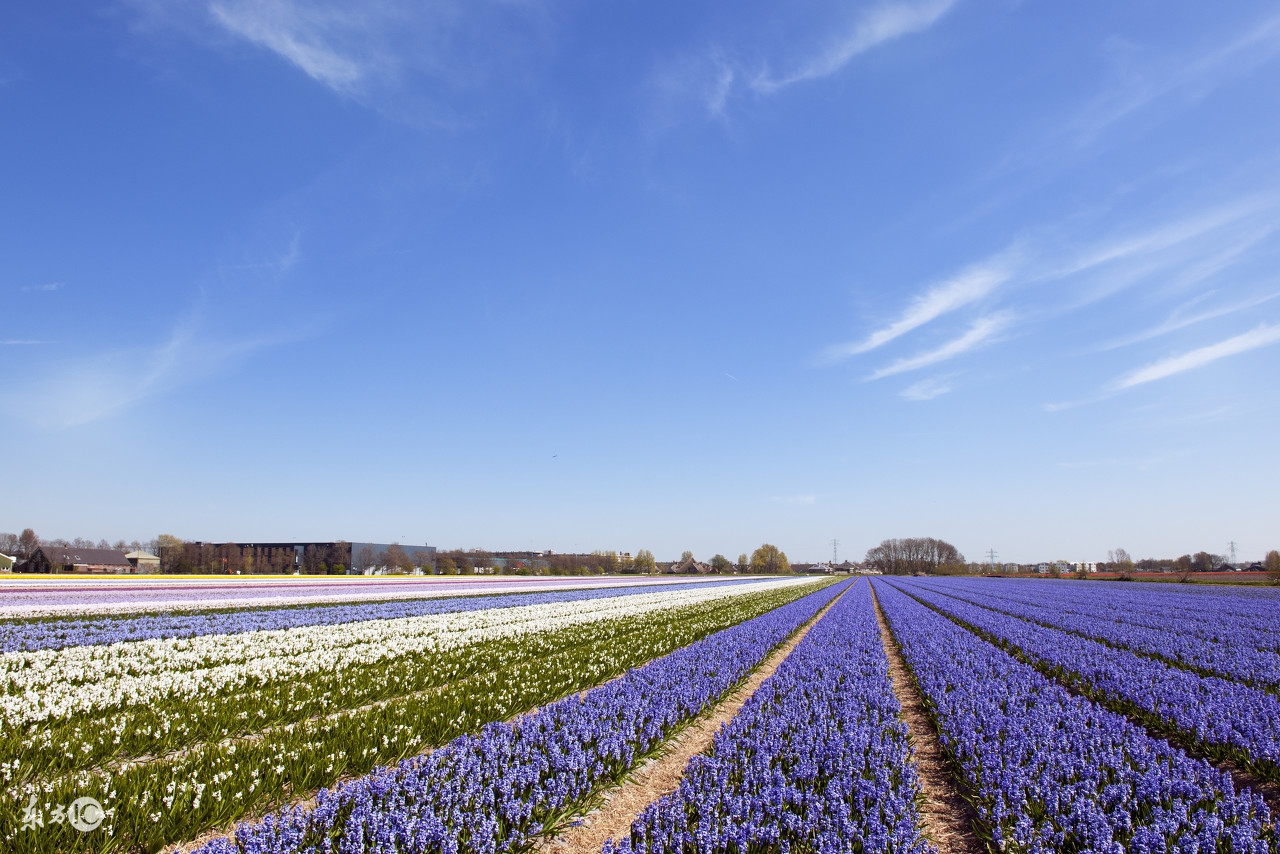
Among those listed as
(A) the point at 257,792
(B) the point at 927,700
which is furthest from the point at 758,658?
(A) the point at 257,792

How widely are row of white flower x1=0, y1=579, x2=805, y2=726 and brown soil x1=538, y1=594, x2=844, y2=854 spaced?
7.19 m

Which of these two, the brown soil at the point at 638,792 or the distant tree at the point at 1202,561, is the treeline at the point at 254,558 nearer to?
the brown soil at the point at 638,792

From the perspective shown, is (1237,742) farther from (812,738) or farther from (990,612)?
(990,612)

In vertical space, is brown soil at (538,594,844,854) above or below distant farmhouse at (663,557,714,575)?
above

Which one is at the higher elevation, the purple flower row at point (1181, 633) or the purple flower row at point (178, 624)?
the purple flower row at point (178, 624)

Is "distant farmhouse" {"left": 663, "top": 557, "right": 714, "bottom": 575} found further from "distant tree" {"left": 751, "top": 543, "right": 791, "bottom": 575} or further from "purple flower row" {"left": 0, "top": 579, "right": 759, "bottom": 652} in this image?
"purple flower row" {"left": 0, "top": 579, "right": 759, "bottom": 652}

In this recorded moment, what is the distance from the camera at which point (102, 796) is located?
523cm

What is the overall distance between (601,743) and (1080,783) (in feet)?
16.3

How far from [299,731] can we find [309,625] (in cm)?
1390

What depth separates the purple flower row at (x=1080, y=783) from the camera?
4902 millimetres

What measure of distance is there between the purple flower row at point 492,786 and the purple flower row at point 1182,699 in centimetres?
698
